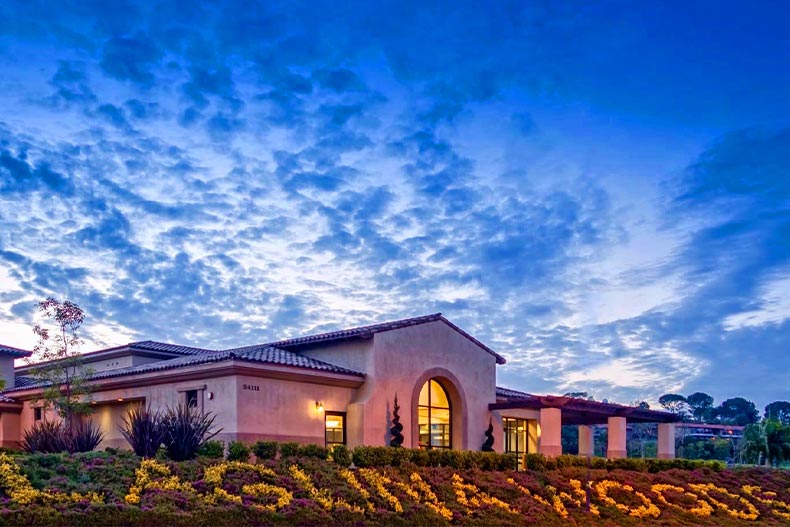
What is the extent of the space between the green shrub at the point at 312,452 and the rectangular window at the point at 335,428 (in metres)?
5.28

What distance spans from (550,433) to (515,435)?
5.86 m

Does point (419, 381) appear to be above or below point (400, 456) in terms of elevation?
above

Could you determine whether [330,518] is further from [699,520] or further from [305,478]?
[699,520]

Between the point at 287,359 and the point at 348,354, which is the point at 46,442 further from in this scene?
the point at 348,354

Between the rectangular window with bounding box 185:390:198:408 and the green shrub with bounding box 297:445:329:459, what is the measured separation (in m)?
5.63

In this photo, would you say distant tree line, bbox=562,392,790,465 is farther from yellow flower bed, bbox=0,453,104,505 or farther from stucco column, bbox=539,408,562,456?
yellow flower bed, bbox=0,453,104,505

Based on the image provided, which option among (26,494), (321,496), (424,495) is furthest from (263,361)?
(26,494)

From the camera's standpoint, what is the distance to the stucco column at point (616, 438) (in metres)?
32.0

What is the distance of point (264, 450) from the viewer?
67.9 feet

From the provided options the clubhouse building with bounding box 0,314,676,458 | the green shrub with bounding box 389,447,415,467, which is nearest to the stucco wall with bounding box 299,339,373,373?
the clubhouse building with bounding box 0,314,676,458

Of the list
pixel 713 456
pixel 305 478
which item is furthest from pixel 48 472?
pixel 713 456

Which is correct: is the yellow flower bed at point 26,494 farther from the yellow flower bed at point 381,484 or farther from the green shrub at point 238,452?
the yellow flower bed at point 381,484

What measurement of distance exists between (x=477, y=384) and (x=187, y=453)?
14.3 m

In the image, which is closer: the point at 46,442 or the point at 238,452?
the point at 238,452
